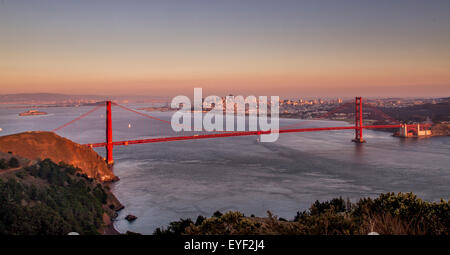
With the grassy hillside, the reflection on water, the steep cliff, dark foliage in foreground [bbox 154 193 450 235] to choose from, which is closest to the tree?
the grassy hillside

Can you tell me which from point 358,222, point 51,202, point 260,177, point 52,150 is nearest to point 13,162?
point 52,150

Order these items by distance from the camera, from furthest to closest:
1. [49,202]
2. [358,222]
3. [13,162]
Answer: [13,162] < [49,202] < [358,222]

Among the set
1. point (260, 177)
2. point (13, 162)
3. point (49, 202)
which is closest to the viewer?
point (49, 202)

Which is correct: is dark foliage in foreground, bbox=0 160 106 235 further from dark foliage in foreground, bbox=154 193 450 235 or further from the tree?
dark foliage in foreground, bbox=154 193 450 235

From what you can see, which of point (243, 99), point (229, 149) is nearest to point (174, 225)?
point (229, 149)

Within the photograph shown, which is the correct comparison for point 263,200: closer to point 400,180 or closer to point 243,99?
point 400,180

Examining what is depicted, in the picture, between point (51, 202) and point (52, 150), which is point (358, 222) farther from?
point (52, 150)

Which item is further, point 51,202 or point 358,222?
point 51,202
